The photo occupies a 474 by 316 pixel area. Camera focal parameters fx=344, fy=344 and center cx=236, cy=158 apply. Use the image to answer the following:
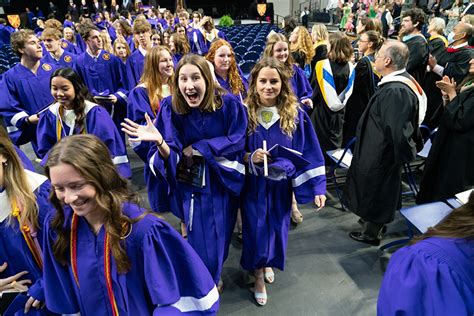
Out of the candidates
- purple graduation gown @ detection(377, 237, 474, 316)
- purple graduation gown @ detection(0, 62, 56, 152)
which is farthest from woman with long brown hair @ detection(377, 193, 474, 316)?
purple graduation gown @ detection(0, 62, 56, 152)

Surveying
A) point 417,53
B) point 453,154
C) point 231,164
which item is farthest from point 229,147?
point 417,53

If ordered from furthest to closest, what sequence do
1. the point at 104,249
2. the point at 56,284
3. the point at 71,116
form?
1. the point at 71,116
2. the point at 56,284
3. the point at 104,249

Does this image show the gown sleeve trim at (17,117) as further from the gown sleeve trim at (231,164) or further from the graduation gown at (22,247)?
the gown sleeve trim at (231,164)

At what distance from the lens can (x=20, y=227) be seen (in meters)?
1.62

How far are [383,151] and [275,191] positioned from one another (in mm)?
1072

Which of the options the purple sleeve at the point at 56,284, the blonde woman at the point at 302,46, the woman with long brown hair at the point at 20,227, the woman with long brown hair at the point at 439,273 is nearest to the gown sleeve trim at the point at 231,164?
the woman with long brown hair at the point at 20,227

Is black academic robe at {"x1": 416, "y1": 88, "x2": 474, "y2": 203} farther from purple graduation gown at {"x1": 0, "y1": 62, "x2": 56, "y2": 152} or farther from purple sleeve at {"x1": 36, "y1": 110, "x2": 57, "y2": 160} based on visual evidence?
purple graduation gown at {"x1": 0, "y1": 62, "x2": 56, "y2": 152}

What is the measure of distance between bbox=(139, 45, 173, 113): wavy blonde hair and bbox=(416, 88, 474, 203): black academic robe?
101 inches

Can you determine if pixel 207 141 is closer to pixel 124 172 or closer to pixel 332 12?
pixel 124 172

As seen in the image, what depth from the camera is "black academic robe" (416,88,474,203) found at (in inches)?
111

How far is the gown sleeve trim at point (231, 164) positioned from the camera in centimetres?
235

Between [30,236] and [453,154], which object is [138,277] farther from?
[453,154]

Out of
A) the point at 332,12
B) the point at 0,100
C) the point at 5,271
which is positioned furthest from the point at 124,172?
the point at 332,12

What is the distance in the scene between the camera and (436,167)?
10.3 feet
